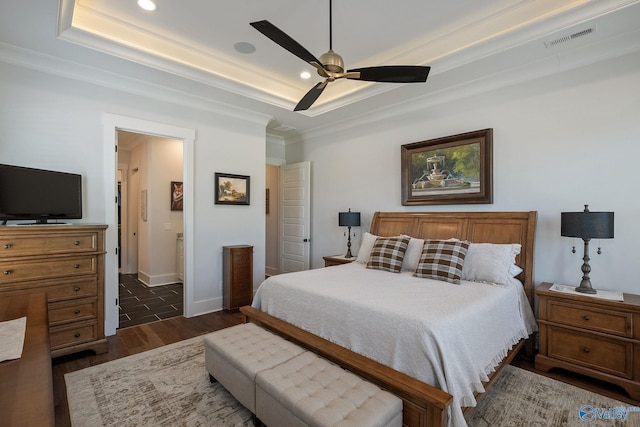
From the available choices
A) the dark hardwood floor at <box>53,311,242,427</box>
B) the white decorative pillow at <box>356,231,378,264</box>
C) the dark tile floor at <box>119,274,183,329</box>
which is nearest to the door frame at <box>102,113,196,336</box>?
the dark hardwood floor at <box>53,311,242,427</box>

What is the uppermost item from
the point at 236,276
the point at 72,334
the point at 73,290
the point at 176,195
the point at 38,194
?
the point at 176,195

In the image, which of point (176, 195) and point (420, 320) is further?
point (176, 195)

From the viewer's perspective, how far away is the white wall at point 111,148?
10.1ft

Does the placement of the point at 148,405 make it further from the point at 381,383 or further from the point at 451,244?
the point at 451,244

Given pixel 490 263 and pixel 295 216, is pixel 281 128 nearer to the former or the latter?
pixel 295 216

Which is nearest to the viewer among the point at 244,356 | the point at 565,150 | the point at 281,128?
the point at 244,356

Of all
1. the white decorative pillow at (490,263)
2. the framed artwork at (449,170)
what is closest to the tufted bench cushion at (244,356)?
the white decorative pillow at (490,263)

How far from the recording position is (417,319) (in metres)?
1.94

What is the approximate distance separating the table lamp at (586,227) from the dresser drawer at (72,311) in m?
4.54

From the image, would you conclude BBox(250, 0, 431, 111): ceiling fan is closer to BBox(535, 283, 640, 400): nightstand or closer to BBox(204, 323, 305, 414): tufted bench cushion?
BBox(204, 323, 305, 414): tufted bench cushion

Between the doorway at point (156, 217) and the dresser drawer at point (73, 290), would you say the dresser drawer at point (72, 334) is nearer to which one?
the dresser drawer at point (73, 290)

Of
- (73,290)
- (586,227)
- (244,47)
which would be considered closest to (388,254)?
(586,227)

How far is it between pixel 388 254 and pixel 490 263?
1039mm

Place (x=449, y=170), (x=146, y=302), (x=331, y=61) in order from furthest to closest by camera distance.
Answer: (x=146, y=302) < (x=449, y=170) < (x=331, y=61)
